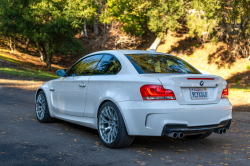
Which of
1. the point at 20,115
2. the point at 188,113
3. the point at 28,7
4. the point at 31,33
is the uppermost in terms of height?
the point at 28,7

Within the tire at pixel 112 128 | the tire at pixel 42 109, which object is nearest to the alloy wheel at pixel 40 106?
the tire at pixel 42 109

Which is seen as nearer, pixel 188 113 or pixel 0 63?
pixel 188 113

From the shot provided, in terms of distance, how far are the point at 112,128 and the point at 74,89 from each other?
145cm

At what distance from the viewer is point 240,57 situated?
32281 millimetres

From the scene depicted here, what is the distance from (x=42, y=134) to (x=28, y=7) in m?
26.5

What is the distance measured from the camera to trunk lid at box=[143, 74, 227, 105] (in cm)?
425

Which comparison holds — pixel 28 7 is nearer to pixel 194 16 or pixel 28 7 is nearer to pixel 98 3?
pixel 98 3

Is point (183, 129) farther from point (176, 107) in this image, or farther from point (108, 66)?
point (108, 66)

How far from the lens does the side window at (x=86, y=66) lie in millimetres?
5543

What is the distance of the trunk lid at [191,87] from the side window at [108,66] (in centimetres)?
75

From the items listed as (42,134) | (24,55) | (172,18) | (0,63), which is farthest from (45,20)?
(42,134)

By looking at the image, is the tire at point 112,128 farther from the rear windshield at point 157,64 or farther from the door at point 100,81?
the rear windshield at point 157,64

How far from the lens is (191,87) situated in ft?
14.4

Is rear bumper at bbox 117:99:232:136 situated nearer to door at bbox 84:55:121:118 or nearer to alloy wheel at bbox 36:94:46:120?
door at bbox 84:55:121:118
